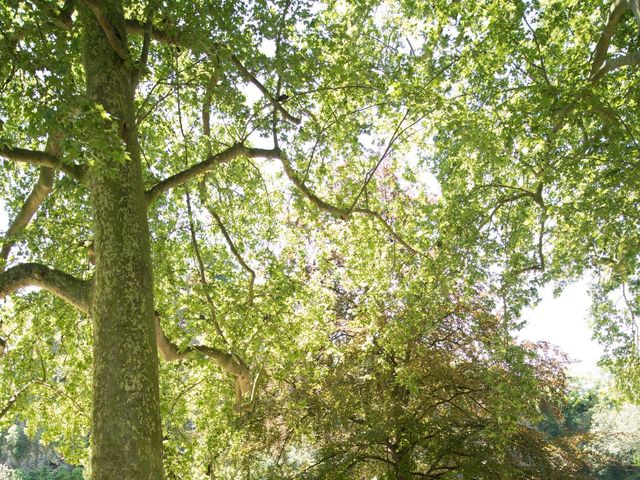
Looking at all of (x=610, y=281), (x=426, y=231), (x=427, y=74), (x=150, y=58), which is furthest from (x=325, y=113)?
(x=610, y=281)

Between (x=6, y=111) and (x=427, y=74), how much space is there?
4.90 m

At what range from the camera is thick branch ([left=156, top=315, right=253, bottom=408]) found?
6.54 metres

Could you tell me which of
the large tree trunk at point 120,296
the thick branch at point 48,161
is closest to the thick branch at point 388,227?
the large tree trunk at point 120,296

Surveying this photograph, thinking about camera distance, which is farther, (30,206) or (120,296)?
(30,206)

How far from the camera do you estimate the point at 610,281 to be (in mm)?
8281

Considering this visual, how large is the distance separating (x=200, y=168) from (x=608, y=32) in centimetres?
469

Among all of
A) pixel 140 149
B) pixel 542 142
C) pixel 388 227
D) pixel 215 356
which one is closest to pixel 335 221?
pixel 388 227

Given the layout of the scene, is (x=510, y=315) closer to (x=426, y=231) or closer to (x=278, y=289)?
(x=426, y=231)

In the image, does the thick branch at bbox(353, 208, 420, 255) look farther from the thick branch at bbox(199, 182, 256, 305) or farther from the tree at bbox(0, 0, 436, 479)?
the thick branch at bbox(199, 182, 256, 305)

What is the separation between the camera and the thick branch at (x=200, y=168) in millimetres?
5695

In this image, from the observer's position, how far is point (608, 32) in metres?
6.10

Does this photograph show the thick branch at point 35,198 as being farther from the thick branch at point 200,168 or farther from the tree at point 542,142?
the tree at point 542,142

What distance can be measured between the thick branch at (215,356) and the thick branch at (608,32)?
5556 millimetres

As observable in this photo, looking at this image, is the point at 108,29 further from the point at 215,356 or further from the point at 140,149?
the point at 215,356
